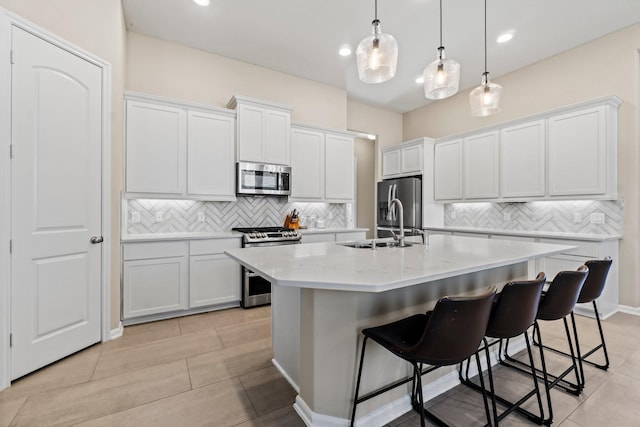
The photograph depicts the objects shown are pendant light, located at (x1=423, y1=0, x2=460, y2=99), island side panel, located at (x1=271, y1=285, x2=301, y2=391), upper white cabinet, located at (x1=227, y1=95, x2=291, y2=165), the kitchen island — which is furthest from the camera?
upper white cabinet, located at (x1=227, y1=95, x2=291, y2=165)

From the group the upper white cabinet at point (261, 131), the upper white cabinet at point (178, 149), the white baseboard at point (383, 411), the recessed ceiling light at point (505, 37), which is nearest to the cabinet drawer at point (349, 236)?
the upper white cabinet at point (261, 131)

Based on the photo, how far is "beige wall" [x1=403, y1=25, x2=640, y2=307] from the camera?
3.33 meters

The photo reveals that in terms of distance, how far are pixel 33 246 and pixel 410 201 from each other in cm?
489

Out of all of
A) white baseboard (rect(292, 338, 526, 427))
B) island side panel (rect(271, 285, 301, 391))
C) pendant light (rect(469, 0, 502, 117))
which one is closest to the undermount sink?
island side panel (rect(271, 285, 301, 391))

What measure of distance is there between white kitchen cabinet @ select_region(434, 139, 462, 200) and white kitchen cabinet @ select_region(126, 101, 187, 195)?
4.15 metres

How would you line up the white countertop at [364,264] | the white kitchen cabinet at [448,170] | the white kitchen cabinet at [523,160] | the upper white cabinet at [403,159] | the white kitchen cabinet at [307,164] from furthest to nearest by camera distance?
the upper white cabinet at [403,159], the white kitchen cabinet at [448,170], the white kitchen cabinet at [307,164], the white kitchen cabinet at [523,160], the white countertop at [364,264]

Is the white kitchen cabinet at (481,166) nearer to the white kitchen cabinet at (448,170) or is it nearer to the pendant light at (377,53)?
the white kitchen cabinet at (448,170)

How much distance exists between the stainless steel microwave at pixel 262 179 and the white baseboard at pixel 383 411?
2.66 metres

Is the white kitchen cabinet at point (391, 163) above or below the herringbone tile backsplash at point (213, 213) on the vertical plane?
above

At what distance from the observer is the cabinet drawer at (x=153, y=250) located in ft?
9.63

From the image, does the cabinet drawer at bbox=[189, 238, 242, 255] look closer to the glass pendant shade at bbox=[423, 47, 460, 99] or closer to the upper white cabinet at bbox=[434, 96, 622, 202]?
the glass pendant shade at bbox=[423, 47, 460, 99]

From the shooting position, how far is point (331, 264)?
1566 mm

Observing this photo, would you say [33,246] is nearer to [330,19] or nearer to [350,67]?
[330,19]

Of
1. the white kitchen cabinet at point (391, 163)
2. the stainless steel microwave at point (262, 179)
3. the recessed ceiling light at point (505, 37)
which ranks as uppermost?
the recessed ceiling light at point (505, 37)
